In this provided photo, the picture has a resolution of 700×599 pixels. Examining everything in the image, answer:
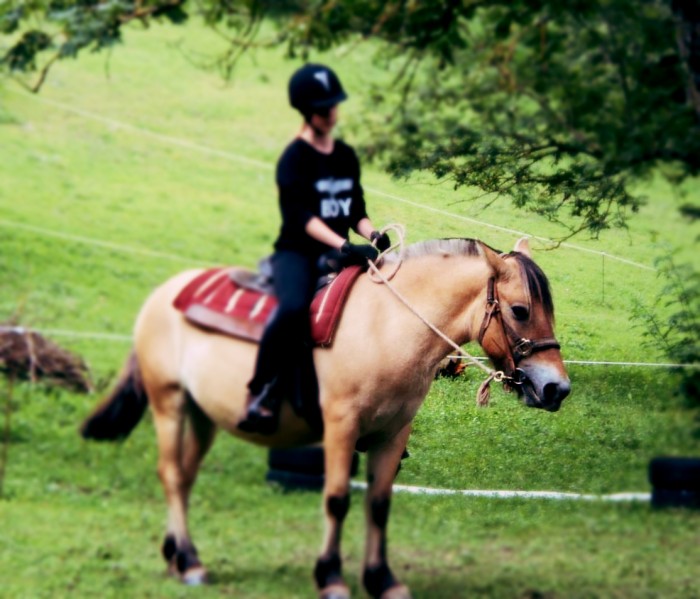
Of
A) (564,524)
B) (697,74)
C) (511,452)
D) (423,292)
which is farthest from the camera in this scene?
(564,524)

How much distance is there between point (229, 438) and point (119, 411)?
2202mm

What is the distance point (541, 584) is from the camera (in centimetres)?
541

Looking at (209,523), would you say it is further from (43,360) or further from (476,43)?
(476,43)

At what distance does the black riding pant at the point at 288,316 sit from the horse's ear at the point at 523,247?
1.61 meters

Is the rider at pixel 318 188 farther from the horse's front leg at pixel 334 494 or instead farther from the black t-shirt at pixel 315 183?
the horse's front leg at pixel 334 494

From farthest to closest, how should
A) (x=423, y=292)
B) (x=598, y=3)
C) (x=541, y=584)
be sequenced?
(x=598, y=3)
(x=541, y=584)
(x=423, y=292)

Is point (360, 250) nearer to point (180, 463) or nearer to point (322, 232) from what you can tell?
point (322, 232)

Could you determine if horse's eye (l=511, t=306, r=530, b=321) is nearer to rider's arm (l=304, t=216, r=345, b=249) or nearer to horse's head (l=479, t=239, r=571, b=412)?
horse's head (l=479, t=239, r=571, b=412)

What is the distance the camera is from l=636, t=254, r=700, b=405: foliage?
2037 millimetres

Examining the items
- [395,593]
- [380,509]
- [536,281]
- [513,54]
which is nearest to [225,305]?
[395,593]

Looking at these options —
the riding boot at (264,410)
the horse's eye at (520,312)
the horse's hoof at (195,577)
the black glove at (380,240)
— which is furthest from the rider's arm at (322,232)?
the horse's hoof at (195,577)

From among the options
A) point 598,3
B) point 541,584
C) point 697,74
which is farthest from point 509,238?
point 598,3

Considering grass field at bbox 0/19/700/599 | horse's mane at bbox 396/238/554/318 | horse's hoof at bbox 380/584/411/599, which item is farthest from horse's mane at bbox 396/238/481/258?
horse's hoof at bbox 380/584/411/599

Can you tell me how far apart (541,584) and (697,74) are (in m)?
2.03
